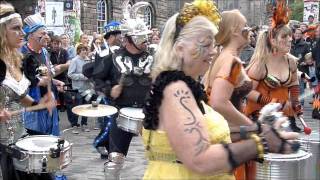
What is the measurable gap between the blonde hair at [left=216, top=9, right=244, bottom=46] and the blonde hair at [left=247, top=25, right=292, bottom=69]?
1149mm

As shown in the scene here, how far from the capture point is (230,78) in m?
3.62

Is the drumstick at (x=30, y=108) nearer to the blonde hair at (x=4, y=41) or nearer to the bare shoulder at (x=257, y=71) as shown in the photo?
the blonde hair at (x=4, y=41)

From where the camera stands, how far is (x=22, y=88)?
14.4ft

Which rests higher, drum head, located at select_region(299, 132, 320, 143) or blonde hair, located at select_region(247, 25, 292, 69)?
blonde hair, located at select_region(247, 25, 292, 69)

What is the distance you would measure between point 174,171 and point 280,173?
58.2 inches

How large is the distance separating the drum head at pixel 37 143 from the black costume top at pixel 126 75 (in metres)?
1.33

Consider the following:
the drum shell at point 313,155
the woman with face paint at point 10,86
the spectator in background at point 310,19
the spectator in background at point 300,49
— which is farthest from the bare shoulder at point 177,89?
the spectator in background at point 310,19

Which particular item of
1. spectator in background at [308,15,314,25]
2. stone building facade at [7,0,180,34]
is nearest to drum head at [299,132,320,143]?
spectator in background at [308,15,314,25]

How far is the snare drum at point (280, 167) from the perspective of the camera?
11.7ft

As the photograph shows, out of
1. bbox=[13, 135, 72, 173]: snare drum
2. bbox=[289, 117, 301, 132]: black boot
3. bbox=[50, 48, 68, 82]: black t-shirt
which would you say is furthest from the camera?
bbox=[50, 48, 68, 82]: black t-shirt

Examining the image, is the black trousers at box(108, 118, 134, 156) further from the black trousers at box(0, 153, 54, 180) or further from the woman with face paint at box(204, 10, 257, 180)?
the woman with face paint at box(204, 10, 257, 180)

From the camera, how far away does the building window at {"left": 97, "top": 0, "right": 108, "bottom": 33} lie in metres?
26.9

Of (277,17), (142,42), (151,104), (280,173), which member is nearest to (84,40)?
(142,42)

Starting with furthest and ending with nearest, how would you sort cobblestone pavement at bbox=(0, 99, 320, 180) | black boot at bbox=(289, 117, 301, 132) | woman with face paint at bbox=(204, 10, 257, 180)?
cobblestone pavement at bbox=(0, 99, 320, 180) < black boot at bbox=(289, 117, 301, 132) < woman with face paint at bbox=(204, 10, 257, 180)
